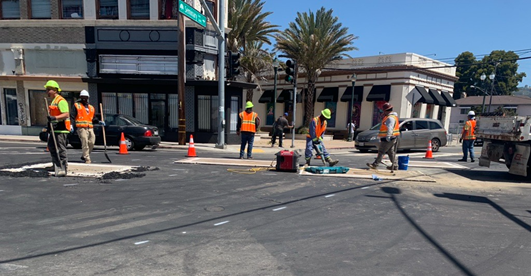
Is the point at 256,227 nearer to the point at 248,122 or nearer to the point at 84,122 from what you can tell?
the point at 248,122

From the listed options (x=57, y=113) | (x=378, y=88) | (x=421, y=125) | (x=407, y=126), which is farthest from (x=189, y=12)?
(x=378, y=88)

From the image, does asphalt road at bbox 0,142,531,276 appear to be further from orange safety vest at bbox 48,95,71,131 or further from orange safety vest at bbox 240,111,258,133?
orange safety vest at bbox 240,111,258,133

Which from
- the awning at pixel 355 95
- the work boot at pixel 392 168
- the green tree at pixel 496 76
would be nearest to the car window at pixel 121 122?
the work boot at pixel 392 168

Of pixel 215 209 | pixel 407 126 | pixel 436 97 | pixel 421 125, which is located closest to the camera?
pixel 215 209

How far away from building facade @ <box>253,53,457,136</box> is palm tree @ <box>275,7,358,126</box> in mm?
1947

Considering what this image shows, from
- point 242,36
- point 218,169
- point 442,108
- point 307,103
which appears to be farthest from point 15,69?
point 442,108

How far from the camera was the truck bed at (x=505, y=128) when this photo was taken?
7636mm

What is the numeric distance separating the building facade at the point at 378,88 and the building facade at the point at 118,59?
25.0ft

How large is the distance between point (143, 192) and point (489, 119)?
375 inches

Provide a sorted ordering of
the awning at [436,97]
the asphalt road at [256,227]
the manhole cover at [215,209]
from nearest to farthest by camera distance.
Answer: the asphalt road at [256,227]
the manhole cover at [215,209]
the awning at [436,97]

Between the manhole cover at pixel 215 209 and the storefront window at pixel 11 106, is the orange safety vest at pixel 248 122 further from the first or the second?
the storefront window at pixel 11 106

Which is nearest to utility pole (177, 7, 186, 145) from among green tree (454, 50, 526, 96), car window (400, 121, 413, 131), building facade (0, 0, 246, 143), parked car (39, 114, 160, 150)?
building facade (0, 0, 246, 143)

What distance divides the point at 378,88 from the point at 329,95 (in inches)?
167

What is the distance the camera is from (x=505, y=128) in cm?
809
